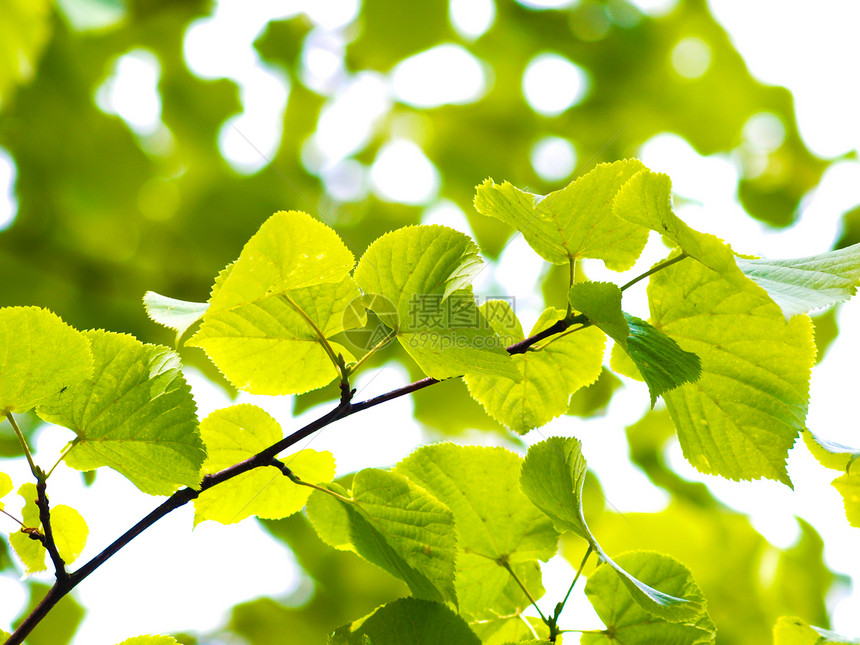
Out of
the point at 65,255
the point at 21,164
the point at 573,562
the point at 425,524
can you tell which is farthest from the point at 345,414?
the point at 21,164

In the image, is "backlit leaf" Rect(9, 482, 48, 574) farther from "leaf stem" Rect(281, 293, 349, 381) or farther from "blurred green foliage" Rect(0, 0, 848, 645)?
"blurred green foliage" Rect(0, 0, 848, 645)

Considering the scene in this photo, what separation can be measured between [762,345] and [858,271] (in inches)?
6.1

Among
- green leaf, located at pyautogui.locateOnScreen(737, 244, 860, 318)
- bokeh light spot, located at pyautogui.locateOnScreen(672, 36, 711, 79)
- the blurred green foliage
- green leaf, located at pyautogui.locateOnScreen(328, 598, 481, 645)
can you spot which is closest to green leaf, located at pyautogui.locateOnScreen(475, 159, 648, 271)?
green leaf, located at pyautogui.locateOnScreen(737, 244, 860, 318)

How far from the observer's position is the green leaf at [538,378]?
0.67 m

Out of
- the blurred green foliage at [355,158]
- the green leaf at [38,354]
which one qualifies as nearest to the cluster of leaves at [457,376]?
the green leaf at [38,354]

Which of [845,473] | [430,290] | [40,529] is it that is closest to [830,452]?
[845,473]

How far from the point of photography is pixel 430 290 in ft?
1.80

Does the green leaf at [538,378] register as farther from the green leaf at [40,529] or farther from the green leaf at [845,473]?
the green leaf at [40,529]

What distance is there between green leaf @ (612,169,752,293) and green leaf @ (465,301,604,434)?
18 cm

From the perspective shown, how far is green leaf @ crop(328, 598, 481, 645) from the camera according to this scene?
558 millimetres

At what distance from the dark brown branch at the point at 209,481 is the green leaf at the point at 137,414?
0.07ft

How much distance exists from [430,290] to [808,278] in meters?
0.29

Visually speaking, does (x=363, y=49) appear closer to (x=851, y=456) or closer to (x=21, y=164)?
(x=21, y=164)

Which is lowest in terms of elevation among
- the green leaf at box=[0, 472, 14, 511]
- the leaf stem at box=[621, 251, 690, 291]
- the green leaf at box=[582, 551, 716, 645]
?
the green leaf at box=[582, 551, 716, 645]
